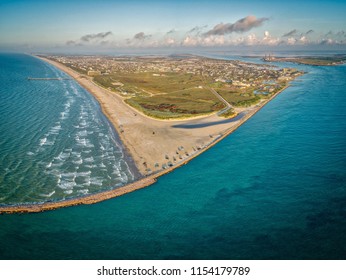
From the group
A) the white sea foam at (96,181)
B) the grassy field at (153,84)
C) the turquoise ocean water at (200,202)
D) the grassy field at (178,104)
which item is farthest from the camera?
the grassy field at (153,84)

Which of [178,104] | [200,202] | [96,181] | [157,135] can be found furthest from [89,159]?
[178,104]

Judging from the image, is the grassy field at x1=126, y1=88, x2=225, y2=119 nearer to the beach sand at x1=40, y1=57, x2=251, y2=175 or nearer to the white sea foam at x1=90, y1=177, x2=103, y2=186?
the beach sand at x1=40, y1=57, x2=251, y2=175

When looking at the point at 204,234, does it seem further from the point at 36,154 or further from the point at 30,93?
the point at 30,93

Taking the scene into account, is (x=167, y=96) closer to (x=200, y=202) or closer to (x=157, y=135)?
(x=157, y=135)

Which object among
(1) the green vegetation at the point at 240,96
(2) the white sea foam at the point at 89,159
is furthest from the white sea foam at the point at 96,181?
(1) the green vegetation at the point at 240,96

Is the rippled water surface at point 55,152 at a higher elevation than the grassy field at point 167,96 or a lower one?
lower

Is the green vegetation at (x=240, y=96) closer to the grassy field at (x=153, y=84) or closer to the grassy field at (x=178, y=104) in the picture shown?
the grassy field at (x=178, y=104)

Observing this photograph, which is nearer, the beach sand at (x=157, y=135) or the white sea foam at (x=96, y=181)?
the white sea foam at (x=96, y=181)

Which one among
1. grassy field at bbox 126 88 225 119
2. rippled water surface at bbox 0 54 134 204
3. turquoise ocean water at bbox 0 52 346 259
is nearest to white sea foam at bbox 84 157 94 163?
rippled water surface at bbox 0 54 134 204

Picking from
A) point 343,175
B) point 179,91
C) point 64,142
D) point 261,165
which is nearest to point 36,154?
point 64,142
